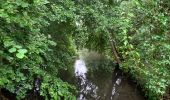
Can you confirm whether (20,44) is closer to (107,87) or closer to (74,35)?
(74,35)

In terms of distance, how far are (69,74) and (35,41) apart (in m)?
8.47

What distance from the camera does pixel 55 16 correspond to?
21.6 feet

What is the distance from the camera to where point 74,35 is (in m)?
9.15

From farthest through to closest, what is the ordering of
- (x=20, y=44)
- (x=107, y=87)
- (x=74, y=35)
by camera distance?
1. (x=107, y=87)
2. (x=74, y=35)
3. (x=20, y=44)

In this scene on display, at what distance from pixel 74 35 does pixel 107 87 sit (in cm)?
339

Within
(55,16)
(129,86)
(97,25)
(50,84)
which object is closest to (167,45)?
(97,25)

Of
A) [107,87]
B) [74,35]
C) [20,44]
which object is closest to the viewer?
[20,44]

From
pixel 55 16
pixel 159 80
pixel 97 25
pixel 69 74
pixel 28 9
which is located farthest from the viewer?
pixel 69 74

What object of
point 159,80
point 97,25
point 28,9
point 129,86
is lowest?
point 129,86

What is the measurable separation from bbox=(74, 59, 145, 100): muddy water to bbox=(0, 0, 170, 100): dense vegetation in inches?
32.4

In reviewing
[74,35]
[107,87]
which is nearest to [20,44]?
[74,35]

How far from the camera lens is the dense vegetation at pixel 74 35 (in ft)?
14.0

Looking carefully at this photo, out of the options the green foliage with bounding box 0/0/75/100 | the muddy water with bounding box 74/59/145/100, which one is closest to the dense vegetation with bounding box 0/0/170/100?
the green foliage with bounding box 0/0/75/100

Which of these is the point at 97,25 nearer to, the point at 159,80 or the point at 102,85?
the point at 159,80
